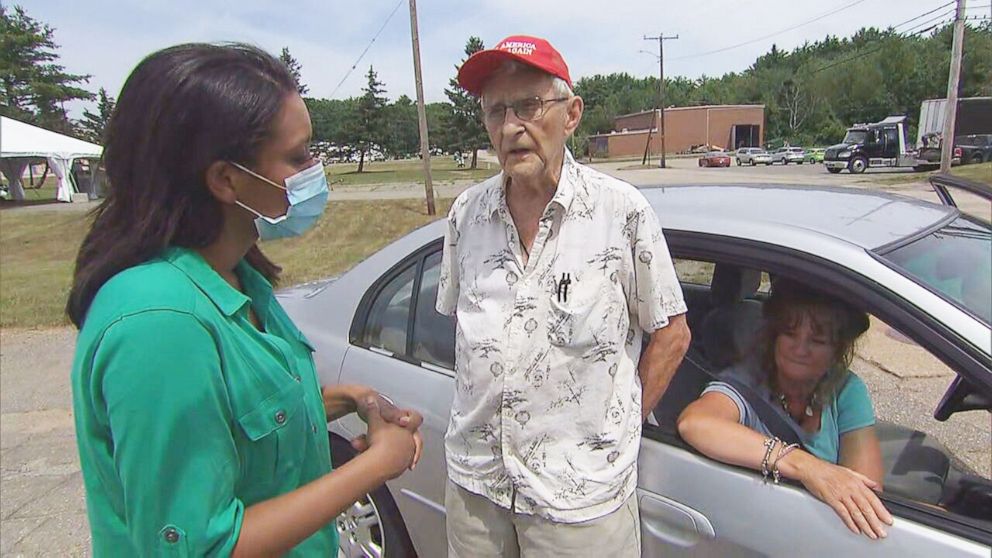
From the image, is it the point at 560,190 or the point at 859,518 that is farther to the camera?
the point at 560,190

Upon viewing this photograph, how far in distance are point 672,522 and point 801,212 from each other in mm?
958

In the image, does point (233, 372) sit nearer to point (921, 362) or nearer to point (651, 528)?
point (651, 528)

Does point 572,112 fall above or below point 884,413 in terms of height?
above

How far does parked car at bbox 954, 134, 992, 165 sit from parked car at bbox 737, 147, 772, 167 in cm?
1782

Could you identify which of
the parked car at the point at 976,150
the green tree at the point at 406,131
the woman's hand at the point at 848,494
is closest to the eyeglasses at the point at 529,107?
the woman's hand at the point at 848,494

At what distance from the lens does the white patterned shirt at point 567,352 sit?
1501 millimetres

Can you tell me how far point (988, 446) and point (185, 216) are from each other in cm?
364

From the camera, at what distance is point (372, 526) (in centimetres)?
237

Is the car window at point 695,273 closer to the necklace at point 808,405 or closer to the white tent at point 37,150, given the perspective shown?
the necklace at point 808,405

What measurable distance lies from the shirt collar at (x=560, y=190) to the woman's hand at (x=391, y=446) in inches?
26.9

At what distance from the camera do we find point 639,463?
168 centimetres

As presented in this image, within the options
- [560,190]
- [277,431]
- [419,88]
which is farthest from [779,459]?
[419,88]

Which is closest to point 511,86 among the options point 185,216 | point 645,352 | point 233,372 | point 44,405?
point 645,352

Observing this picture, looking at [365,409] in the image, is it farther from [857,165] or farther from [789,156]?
[789,156]
